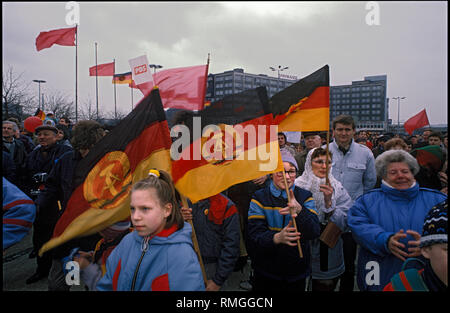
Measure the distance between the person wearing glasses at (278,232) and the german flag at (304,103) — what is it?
0.55 m

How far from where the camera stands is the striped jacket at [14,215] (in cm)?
237

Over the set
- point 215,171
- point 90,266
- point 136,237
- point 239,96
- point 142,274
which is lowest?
point 90,266

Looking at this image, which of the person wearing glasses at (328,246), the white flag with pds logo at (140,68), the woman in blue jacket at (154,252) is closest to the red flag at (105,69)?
the white flag with pds logo at (140,68)

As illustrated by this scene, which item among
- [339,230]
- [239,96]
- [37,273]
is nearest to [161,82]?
[239,96]

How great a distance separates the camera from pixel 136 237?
2055 mm

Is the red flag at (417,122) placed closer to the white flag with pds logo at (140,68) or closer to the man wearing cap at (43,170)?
the white flag with pds logo at (140,68)

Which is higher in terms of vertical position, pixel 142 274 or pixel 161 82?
pixel 161 82

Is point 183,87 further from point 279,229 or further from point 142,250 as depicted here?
point 142,250

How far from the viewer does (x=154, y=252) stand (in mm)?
1966

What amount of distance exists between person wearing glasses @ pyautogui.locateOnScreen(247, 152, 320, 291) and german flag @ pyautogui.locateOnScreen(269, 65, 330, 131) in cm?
55

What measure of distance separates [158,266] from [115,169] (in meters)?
0.93
